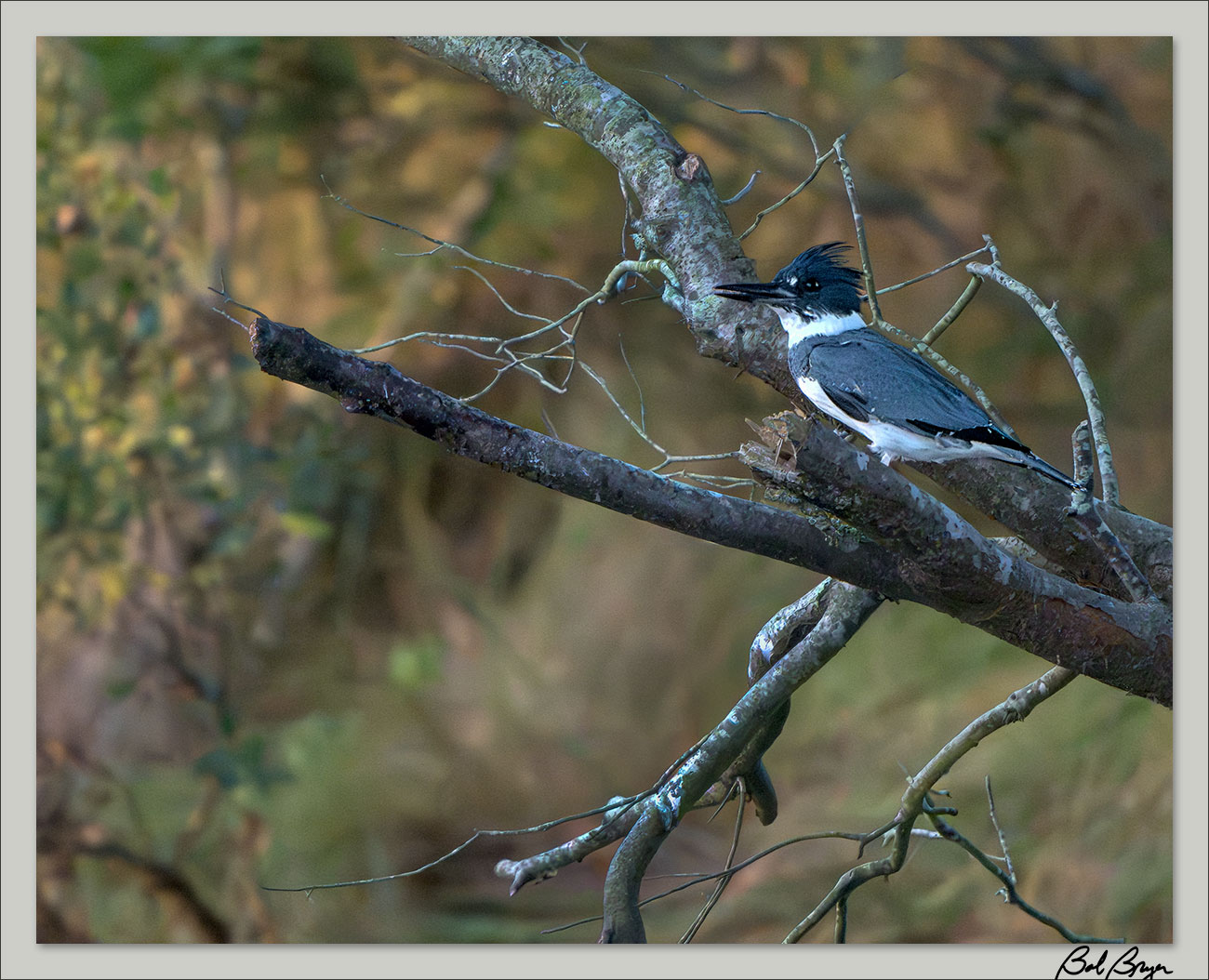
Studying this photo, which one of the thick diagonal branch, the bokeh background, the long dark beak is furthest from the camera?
the bokeh background

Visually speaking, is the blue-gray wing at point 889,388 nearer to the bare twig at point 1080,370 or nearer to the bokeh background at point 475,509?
the bare twig at point 1080,370

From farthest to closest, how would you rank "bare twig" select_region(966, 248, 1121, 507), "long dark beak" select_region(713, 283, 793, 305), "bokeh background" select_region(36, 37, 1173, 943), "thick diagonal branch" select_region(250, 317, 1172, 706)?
"bokeh background" select_region(36, 37, 1173, 943), "long dark beak" select_region(713, 283, 793, 305), "bare twig" select_region(966, 248, 1121, 507), "thick diagonal branch" select_region(250, 317, 1172, 706)

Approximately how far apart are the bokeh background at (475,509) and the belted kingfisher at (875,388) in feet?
6.74

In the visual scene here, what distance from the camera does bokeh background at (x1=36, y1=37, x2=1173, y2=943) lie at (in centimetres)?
350

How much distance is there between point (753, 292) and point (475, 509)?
304 cm

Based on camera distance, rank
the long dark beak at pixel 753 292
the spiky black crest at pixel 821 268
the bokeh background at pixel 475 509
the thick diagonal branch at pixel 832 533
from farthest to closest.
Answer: the bokeh background at pixel 475 509 → the spiky black crest at pixel 821 268 → the long dark beak at pixel 753 292 → the thick diagonal branch at pixel 832 533

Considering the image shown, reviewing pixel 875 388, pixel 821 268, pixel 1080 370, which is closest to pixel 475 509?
pixel 821 268

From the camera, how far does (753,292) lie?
1.79 metres

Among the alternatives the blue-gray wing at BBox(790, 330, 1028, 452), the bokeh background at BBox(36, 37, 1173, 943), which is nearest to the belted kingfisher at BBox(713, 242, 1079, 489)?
the blue-gray wing at BBox(790, 330, 1028, 452)

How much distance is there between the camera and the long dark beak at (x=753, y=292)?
1.77 m
